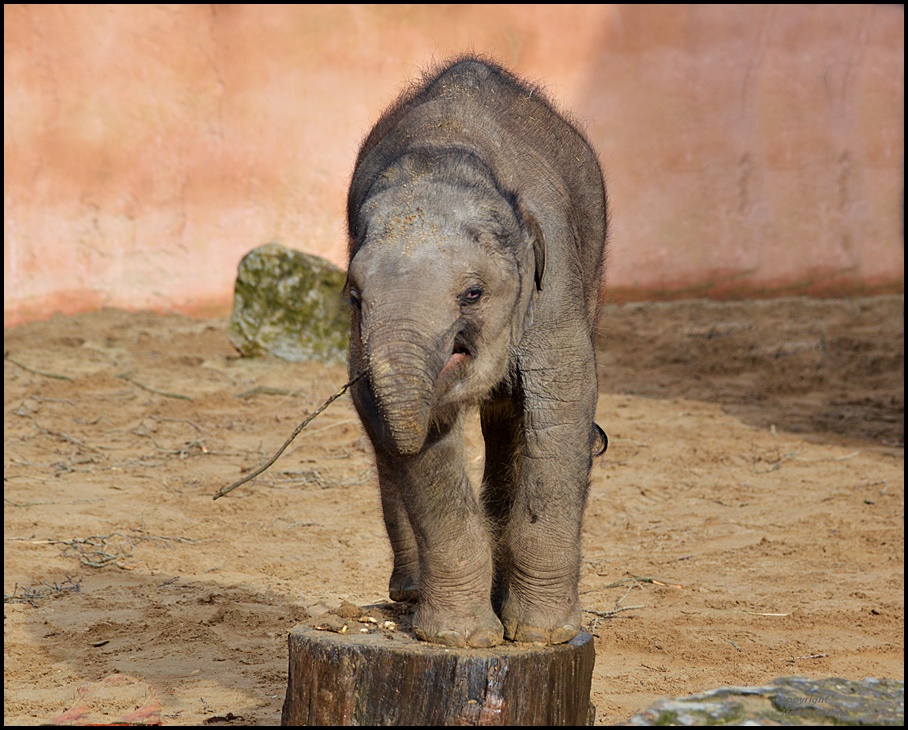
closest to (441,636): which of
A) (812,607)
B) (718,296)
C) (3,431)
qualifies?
(812,607)

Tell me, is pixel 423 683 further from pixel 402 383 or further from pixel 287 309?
pixel 287 309

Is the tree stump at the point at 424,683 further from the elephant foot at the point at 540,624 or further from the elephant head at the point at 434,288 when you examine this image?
the elephant head at the point at 434,288

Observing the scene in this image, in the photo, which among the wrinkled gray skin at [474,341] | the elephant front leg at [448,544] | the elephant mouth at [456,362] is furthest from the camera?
the elephant front leg at [448,544]

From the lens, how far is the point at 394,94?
441 inches

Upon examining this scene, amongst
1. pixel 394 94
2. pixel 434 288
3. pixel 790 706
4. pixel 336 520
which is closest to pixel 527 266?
pixel 434 288

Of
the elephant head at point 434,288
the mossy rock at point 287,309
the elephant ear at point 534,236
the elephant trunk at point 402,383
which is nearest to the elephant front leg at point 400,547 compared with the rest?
the elephant head at point 434,288

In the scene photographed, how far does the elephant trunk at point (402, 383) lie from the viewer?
2.60m

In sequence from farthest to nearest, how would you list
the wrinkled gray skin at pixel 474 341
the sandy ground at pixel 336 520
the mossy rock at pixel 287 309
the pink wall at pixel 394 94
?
the pink wall at pixel 394 94 → the mossy rock at pixel 287 309 → the sandy ground at pixel 336 520 → the wrinkled gray skin at pixel 474 341

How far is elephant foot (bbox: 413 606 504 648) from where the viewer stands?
3049 mm

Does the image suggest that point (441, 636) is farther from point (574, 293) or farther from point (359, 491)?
point (359, 491)

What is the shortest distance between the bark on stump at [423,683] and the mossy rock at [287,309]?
20.6 ft

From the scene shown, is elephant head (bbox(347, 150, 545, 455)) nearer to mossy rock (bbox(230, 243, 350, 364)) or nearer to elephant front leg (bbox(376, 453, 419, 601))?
elephant front leg (bbox(376, 453, 419, 601))

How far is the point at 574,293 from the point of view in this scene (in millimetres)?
3223

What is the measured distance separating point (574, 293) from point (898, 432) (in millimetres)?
5202
